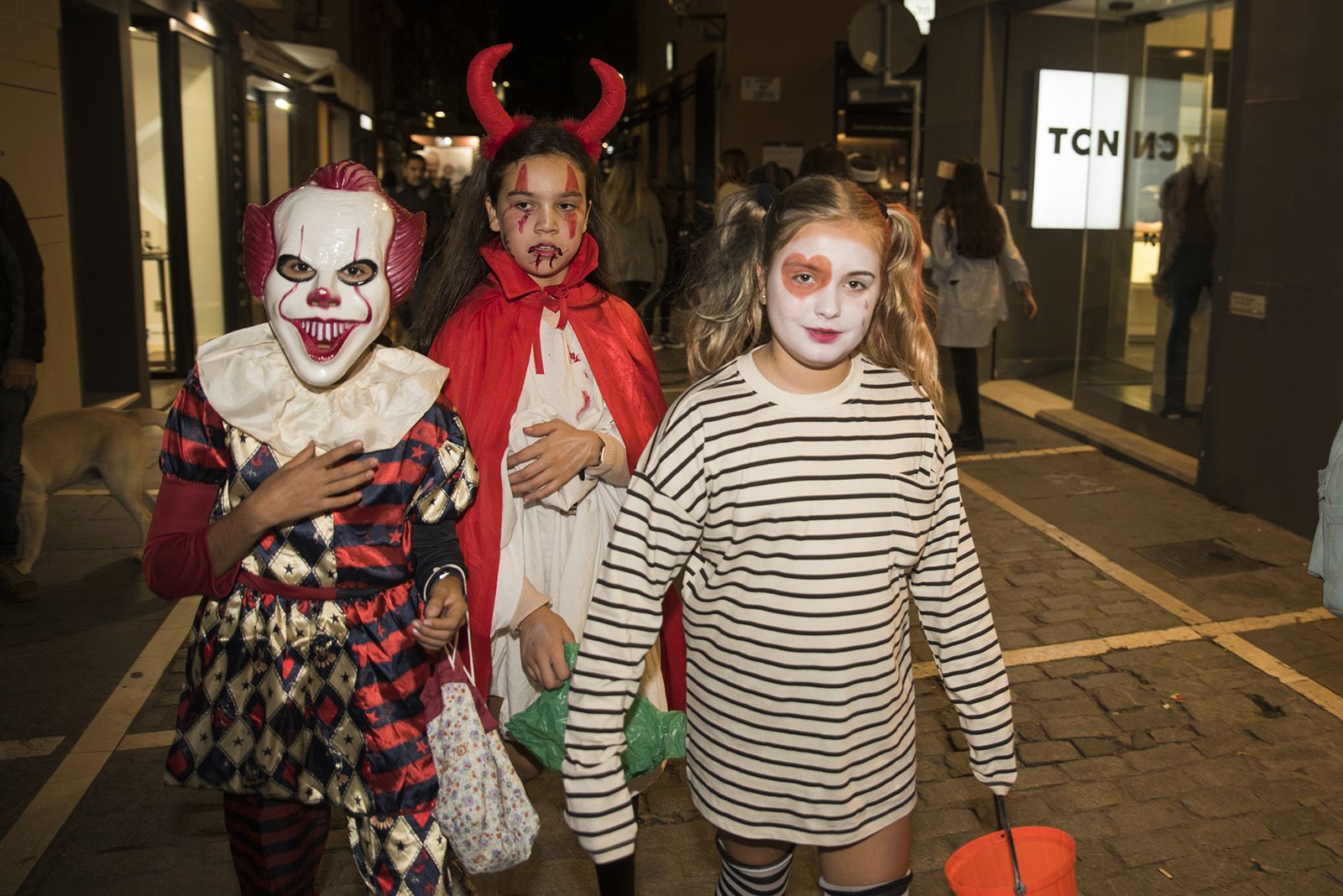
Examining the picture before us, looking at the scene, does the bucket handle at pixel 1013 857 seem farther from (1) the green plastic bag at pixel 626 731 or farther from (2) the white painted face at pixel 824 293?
(2) the white painted face at pixel 824 293

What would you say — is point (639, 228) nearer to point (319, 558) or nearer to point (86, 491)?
point (86, 491)

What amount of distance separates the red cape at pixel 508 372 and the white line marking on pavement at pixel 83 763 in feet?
5.38

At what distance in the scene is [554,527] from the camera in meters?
3.02

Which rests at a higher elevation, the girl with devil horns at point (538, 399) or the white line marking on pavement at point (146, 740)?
the girl with devil horns at point (538, 399)

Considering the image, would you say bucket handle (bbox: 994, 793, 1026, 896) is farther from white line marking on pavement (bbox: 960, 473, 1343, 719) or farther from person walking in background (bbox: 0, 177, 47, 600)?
person walking in background (bbox: 0, 177, 47, 600)

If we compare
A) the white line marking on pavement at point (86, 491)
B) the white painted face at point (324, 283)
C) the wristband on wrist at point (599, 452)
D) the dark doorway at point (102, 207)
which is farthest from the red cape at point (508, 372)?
the dark doorway at point (102, 207)

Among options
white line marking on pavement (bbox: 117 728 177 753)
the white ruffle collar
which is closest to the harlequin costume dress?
the white ruffle collar

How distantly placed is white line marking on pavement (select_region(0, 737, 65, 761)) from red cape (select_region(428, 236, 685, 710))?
216 cm

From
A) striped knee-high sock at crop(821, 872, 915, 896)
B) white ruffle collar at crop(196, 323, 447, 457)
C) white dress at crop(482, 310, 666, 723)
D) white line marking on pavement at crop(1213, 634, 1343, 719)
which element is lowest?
white line marking on pavement at crop(1213, 634, 1343, 719)

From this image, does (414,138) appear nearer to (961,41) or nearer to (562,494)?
(961,41)

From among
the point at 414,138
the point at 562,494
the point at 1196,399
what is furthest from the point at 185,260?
the point at 414,138

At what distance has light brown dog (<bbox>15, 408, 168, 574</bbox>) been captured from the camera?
5.77m

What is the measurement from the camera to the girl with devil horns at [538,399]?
2.92 meters

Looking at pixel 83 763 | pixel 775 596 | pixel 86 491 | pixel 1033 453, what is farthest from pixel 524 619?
pixel 1033 453
